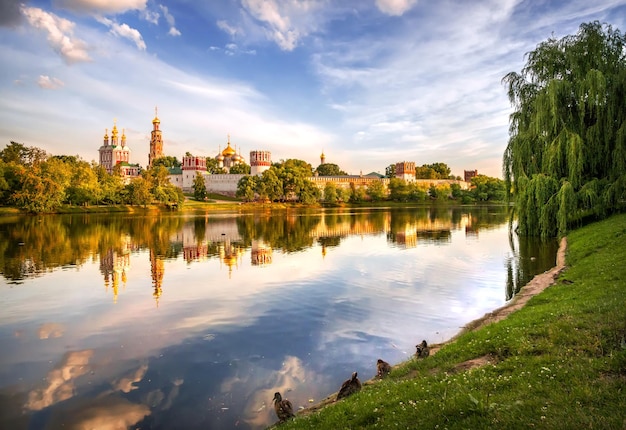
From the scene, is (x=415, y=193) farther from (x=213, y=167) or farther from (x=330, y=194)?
(x=213, y=167)

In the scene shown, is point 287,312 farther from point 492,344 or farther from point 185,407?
point 492,344

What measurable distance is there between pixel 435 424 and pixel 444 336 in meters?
6.50

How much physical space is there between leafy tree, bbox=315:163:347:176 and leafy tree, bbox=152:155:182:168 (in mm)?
58734

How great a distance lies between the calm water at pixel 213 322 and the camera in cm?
815

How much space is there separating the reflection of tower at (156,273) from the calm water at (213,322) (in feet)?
0.19

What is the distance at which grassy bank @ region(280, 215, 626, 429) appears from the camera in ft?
16.2

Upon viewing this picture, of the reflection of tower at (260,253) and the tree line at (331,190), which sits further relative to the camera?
the tree line at (331,190)

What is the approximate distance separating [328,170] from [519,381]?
18362 cm

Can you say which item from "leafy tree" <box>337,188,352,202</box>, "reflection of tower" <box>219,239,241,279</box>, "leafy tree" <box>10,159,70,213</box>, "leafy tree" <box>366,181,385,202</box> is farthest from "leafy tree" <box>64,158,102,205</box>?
"leafy tree" <box>366,181,385,202</box>

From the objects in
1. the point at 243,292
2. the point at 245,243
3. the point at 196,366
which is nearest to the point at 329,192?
the point at 245,243

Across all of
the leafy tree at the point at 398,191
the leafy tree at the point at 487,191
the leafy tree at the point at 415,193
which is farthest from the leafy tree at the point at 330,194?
the leafy tree at the point at 487,191

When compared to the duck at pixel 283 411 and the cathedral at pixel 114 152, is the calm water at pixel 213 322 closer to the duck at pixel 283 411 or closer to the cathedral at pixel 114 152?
the duck at pixel 283 411

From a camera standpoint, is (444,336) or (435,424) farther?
(444,336)

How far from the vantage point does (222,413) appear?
25.1 ft
